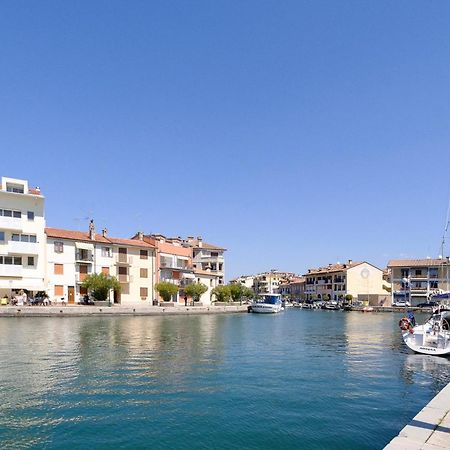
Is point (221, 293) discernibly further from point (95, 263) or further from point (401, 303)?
point (401, 303)

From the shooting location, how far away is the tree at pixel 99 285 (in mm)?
69812

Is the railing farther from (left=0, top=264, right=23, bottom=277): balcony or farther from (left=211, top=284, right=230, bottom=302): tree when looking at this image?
(left=211, top=284, right=230, bottom=302): tree

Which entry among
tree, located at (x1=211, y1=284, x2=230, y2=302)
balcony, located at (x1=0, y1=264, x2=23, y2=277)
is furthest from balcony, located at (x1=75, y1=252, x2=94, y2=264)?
tree, located at (x1=211, y1=284, x2=230, y2=302)

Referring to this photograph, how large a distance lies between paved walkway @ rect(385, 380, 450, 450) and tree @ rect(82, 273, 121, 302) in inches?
2473

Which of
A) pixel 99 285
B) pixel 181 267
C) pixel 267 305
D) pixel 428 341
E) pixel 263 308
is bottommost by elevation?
pixel 263 308

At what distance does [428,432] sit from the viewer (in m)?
9.90

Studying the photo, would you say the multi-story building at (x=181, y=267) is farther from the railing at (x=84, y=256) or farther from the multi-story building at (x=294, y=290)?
the multi-story building at (x=294, y=290)

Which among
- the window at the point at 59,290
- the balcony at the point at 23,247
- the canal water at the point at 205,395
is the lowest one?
the canal water at the point at 205,395

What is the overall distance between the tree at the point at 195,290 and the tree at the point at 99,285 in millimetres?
19824

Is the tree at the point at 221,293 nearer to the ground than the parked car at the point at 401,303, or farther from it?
farther from it

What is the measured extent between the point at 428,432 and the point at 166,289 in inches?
2871

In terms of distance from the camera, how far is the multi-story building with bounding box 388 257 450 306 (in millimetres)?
113875

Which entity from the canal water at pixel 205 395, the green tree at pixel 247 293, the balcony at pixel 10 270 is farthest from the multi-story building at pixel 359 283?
the canal water at pixel 205 395

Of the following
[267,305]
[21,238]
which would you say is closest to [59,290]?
[21,238]
